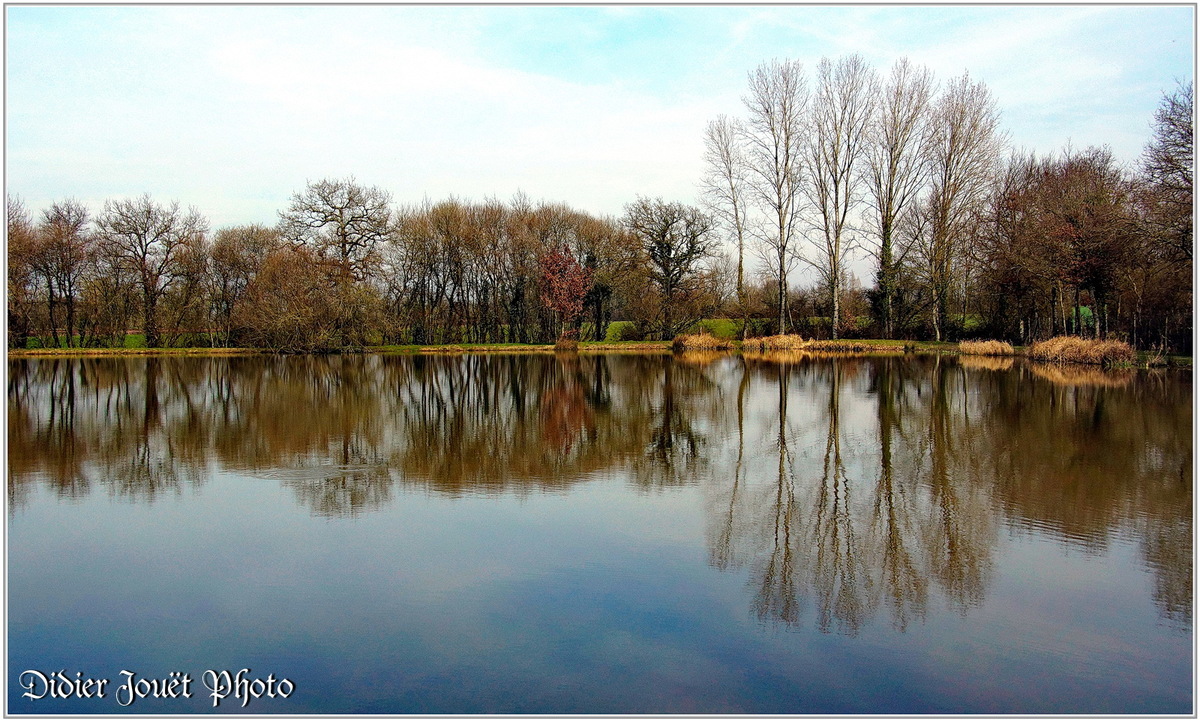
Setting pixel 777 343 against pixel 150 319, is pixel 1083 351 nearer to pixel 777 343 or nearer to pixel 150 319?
pixel 777 343

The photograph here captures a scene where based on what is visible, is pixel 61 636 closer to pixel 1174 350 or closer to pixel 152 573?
pixel 152 573

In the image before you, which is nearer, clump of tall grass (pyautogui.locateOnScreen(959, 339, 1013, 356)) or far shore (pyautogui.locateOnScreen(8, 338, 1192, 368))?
clump of tall grass (pyautogui.locateOnScreen(959, 339, 1013, 356))

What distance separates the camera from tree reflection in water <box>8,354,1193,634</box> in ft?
16.7

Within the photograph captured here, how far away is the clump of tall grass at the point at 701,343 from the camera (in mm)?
35812

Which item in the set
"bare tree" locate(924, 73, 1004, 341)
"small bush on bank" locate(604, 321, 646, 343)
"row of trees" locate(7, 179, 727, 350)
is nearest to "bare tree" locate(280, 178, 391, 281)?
"row of trees" locate(7, 179, 727, 350)

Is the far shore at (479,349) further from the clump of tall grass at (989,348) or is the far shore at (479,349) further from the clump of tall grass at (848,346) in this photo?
the clump of tall grass at (989,348)

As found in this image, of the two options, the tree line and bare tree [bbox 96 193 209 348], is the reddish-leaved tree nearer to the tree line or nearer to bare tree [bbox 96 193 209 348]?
the tree line

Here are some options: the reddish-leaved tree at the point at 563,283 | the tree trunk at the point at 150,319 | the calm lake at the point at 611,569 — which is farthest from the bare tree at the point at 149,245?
the calm lake at the point at 611,569

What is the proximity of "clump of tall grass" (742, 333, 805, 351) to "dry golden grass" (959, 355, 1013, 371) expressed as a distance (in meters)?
6.90

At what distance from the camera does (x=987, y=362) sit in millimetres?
25484

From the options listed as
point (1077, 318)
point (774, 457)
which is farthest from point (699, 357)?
point (774, 457)

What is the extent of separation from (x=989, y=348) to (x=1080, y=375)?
10560 mm

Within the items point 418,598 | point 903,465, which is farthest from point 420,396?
point 418,598

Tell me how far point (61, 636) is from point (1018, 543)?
5767 millimetres
